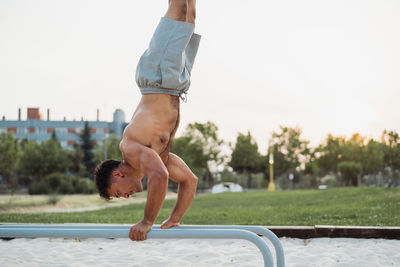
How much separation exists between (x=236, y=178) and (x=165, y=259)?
118 ft

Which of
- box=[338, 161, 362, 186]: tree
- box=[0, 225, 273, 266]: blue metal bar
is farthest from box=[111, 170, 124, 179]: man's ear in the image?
box=[338, 161, 362, 186]: tree

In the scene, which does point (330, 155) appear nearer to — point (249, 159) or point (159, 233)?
point (249, 159)

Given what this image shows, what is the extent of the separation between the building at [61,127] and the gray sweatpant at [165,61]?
63637 mm

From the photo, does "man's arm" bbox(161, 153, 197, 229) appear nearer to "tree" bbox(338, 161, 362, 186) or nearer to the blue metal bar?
the blue metal bar

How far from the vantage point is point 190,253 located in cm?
429

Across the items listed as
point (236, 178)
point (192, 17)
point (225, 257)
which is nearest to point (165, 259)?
point (225, 257)

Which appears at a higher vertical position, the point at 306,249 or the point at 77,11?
the point at 77,11

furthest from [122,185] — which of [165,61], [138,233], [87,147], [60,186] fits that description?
[87,147]

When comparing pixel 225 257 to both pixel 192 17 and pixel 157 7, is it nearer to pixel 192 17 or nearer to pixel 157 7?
pixel 192 17

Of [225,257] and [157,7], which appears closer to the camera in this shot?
[225,257]

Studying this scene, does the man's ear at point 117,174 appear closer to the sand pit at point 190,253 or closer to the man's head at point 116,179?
the man's head at point 116,179

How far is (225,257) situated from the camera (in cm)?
409

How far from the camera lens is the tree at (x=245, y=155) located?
42781mm

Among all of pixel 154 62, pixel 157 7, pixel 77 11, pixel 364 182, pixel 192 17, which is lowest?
pixel 364 182
